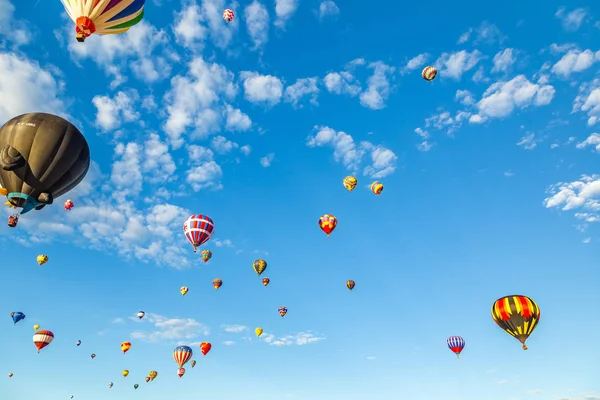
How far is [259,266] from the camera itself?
53.0 meters

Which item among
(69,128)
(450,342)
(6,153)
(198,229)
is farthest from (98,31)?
(450,342)

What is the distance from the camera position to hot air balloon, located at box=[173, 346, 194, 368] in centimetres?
5525

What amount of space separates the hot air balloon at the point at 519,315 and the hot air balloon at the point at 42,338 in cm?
5584

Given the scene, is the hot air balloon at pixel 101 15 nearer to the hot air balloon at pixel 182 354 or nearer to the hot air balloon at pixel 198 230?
the hot air balloon at pixel 198 230

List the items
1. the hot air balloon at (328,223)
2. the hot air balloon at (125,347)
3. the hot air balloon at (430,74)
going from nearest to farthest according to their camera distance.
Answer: the hot air balloon at (430,74)
the hot air balloon at (328,223)
the hot air balloon at (125,347)

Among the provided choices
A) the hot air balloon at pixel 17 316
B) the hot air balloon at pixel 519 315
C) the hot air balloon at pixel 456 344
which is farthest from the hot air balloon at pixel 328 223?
the hot air balloon at pixel 17 316

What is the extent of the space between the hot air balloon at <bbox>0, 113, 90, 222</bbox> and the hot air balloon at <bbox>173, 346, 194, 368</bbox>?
137 feet

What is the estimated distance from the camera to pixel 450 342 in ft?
180

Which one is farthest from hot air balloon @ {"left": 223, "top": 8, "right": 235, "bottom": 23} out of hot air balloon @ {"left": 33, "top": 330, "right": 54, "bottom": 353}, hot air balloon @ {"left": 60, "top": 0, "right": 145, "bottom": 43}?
hot air balloon @ {"left": 33, "top": 330, "right": 54, "bottom": 353}

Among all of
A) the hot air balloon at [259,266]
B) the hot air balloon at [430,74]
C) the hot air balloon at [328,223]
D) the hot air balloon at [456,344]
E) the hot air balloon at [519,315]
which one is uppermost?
the hot air balloon at [430,74]

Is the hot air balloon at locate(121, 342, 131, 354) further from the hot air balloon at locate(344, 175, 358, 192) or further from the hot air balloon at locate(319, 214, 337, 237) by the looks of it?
the hot air balloon at locate(344, 175, 358, 192)

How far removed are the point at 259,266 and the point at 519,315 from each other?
3296 cm

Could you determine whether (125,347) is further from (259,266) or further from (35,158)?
(35,158)

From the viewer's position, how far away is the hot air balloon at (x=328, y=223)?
161ft
